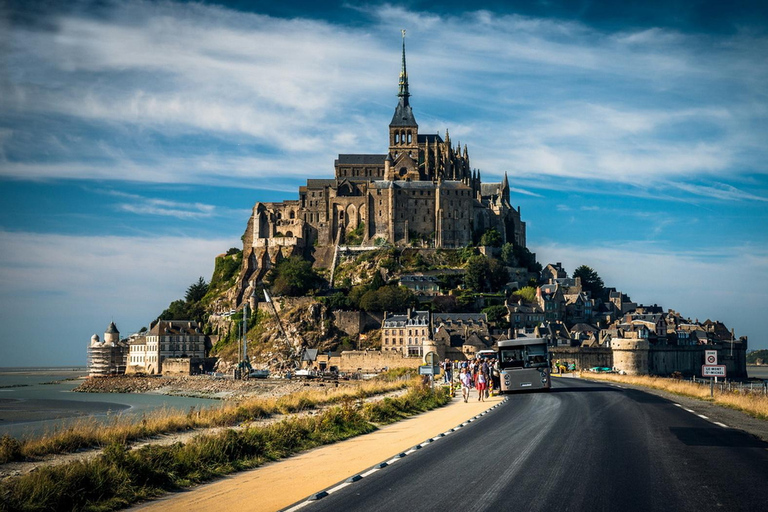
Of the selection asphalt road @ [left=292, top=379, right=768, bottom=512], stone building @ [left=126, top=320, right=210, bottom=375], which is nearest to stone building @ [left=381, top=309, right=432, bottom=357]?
stone building @ [left=126, top=320, right=210, bottom=375]

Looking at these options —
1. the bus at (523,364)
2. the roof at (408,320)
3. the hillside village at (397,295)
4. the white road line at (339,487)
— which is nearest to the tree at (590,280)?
the hillside village at (397,295)

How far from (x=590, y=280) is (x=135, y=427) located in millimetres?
125300

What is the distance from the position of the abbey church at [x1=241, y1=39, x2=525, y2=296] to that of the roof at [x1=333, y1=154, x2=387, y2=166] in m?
2.28

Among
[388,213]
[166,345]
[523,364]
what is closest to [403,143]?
[388,213]

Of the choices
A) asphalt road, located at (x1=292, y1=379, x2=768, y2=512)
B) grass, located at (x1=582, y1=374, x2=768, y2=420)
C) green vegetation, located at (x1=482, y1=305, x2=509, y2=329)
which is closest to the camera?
asphalt road, located at (x1=292, y1=379, x2=768, y2=512)

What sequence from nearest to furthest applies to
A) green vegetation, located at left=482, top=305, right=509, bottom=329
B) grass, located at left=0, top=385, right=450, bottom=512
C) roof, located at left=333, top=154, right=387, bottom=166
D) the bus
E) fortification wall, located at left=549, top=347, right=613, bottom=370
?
1. grass, located at left=0, top=385, right=450, bottom=512
2. the bus
3. fortification wall, located at left=549, top=347, right=613, bottom=370
4. green vegetation, located at left=482, top=305, right=509, bottom=329
5. roof, located at left=333, top=154, right=387, bottom=166

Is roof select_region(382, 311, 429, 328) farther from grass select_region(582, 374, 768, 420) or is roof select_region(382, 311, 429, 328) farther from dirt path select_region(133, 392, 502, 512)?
dirt path select_region(133, 392, 502, 512)

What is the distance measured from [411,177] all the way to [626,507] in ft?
410

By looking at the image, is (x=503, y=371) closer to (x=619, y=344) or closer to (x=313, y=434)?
(x=313, y=434)

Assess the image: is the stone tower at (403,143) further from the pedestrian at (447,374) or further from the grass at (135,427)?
the grass at (135,427)

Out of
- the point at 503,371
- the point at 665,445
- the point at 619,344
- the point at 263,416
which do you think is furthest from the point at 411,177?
the point at 665,445

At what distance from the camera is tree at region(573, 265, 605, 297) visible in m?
137

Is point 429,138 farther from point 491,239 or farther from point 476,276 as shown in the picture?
point 476,276

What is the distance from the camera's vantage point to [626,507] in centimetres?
1040
